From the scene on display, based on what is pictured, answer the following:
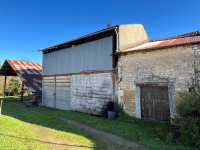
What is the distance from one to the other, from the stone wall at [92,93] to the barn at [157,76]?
2.88ft

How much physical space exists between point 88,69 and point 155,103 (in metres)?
5.03

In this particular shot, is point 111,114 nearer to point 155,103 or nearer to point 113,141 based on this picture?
point 155,103

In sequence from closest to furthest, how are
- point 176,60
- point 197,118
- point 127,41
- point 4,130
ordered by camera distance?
point 197,118, point 4,130, point 176,60, point 127,41

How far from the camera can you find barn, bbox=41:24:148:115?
9.85 m

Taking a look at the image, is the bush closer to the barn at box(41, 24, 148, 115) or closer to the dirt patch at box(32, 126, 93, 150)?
the dirt patch at box(32, 126, 93, 150)

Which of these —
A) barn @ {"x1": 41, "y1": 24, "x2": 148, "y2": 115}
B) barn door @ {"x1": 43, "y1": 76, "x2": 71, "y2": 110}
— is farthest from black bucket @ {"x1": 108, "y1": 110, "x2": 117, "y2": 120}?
barn door @ {"x1": 43, "y1": 76, "x2": 71, "y2": 110}

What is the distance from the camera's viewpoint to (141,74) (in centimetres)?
863

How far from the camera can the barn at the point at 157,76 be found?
726 cm

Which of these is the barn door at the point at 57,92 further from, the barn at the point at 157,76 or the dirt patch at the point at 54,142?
the dirt patch at the point at 54,142

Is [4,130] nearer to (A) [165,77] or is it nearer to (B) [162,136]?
(B) [162,136]

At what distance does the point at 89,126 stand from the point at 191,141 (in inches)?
174

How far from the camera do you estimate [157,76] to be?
8062mm

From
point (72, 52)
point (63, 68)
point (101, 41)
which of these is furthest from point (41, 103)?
point (101, 41)

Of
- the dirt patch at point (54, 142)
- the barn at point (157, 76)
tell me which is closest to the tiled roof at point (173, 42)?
the barn at point (157, 76)
